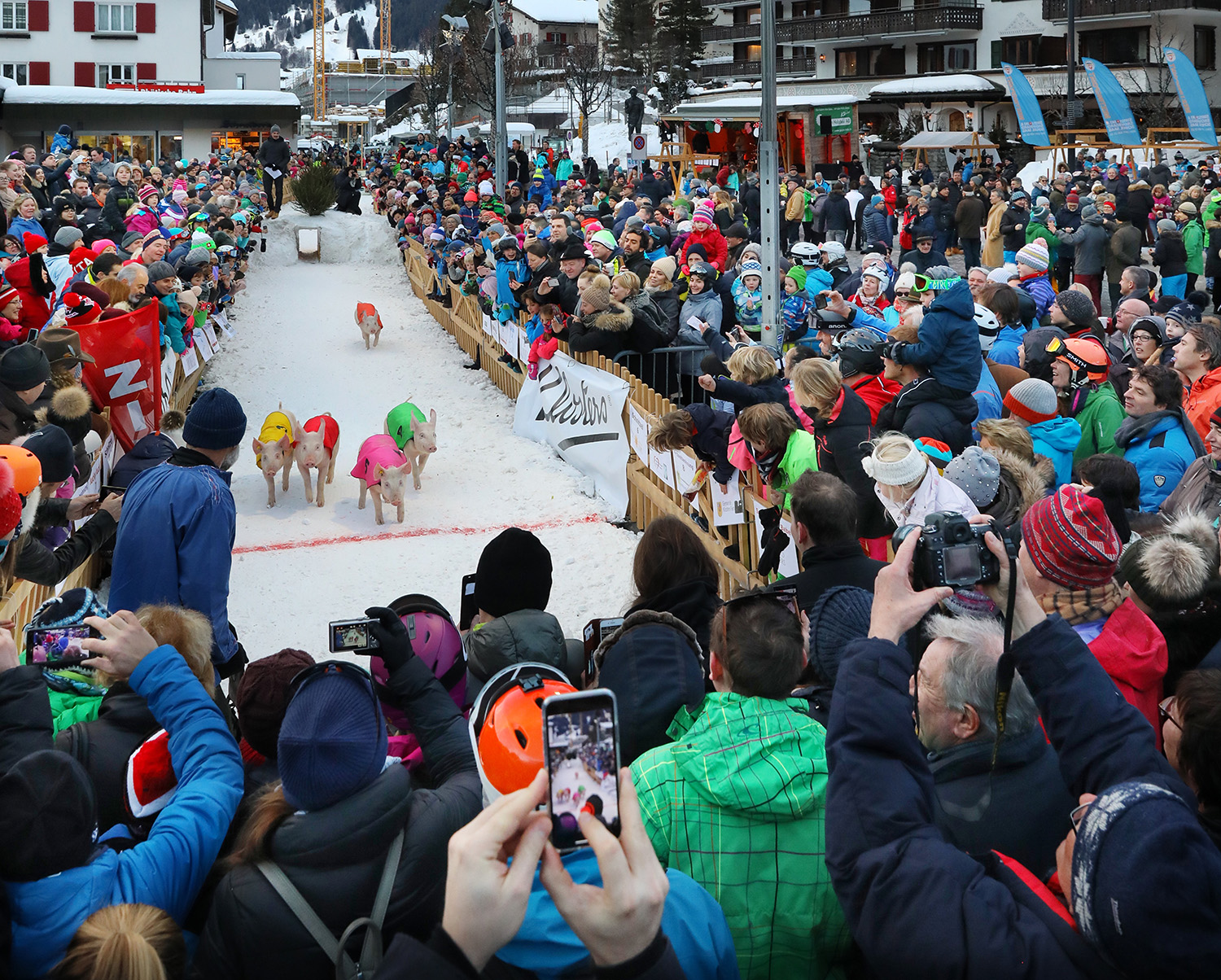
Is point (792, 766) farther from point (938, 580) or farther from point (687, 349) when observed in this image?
point (687, 349)

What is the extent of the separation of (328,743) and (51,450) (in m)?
3.56

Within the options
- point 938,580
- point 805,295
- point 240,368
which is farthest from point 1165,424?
point 240,368

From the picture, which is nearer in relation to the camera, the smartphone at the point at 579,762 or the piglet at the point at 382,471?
the smartphone at the point at 579,762

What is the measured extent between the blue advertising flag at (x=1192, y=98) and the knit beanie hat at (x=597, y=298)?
2126cm

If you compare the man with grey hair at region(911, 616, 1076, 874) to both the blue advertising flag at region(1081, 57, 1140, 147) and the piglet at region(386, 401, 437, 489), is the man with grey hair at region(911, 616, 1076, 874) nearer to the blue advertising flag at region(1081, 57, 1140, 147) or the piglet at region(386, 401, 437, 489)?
the piglet at region(386, 401, 437, 489)

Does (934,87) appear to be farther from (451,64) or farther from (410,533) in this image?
(410,533)

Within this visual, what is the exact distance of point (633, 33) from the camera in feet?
185

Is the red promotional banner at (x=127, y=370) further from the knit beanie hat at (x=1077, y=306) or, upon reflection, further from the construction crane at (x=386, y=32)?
the construction crane at (x=386, y=32)

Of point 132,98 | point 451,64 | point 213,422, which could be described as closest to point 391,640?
point 213,422

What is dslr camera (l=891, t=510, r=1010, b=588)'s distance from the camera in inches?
84.7

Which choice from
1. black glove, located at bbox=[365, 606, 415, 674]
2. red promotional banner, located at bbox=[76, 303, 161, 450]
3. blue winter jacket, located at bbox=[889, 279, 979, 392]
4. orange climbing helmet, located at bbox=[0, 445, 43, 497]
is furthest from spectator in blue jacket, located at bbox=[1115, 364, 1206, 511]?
red promotional banner, located at bbox=[76, 303, 161, 450]

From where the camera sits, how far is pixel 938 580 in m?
2.17

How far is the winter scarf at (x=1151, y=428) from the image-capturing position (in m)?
5.30

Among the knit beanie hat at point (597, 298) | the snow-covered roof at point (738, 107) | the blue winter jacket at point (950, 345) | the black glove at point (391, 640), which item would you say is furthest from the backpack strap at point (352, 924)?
the snow-covered roof at point (738, 107)
